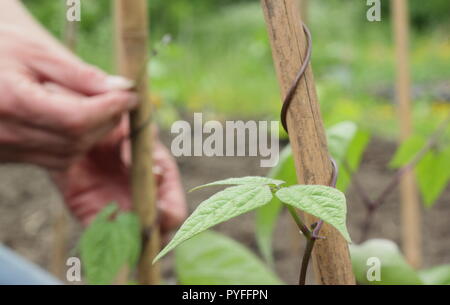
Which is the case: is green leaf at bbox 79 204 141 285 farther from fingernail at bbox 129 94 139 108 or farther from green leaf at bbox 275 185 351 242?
green leaf at bbox 275 185 351 242

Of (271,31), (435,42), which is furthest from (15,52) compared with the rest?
(435,42)

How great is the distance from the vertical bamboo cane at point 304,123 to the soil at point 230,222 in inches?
36.8

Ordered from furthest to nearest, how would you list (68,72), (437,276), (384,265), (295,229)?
(295,229) → (68,72) → (437,276) → (384,265)

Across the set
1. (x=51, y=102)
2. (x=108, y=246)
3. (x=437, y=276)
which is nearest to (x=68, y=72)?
(x=51, y=102)

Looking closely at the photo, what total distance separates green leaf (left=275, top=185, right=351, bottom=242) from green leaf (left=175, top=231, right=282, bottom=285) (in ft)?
0.96

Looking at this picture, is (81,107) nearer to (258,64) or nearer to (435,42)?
(258,64)

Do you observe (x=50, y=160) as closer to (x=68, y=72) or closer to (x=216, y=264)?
(x=68, y=72)

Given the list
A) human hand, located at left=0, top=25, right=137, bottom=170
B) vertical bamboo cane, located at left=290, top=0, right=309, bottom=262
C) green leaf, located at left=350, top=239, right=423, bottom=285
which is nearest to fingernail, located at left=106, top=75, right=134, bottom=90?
human hand, located at left=0, top=25, right=137, bottom=170

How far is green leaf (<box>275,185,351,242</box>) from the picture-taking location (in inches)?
12.4

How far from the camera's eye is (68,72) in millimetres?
765

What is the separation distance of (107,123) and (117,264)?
0.18 meters

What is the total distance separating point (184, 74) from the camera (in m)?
3.20

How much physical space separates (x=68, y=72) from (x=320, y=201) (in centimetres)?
51

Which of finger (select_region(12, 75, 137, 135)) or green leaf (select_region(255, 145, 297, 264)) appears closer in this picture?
green leaf (select_region(255, 145, 297, 264))
